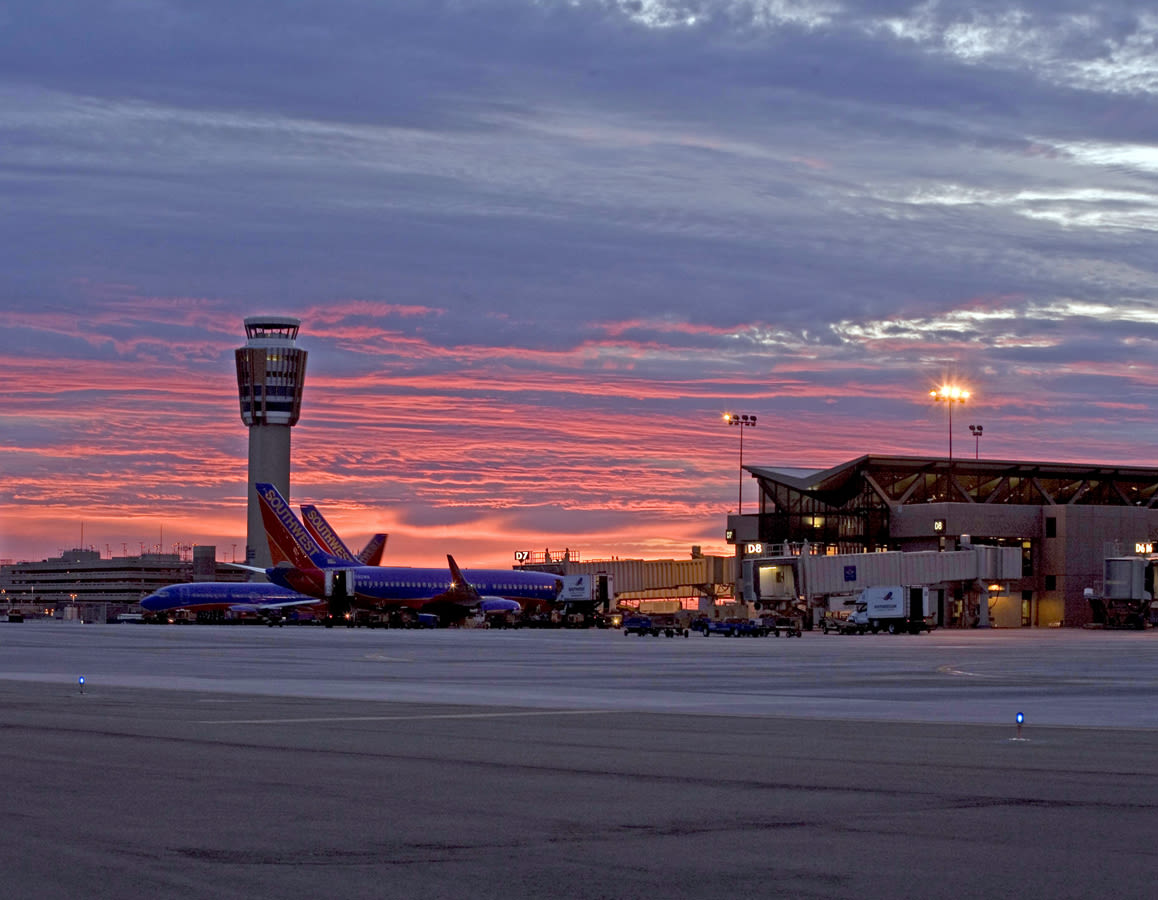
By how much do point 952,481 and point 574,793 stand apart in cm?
15177

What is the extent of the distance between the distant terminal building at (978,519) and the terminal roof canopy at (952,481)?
11 cm

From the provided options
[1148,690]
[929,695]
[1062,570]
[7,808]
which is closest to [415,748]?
[7,808]

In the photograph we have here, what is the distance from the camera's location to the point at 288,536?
143 meters

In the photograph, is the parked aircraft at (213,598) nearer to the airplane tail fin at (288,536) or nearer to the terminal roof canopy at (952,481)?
the airplane tail fin at (288,536)

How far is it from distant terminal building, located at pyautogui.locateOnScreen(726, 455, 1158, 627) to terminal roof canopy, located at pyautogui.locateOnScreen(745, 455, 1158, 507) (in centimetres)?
11

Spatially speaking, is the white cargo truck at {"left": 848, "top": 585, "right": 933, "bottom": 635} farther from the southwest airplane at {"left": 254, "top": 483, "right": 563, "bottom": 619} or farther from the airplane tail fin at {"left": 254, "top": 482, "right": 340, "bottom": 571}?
the airplane tail fin at {"left": 254, "top": 482, "right": 340, "bottom": 571}

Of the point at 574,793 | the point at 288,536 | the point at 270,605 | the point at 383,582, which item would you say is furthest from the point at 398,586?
the point at 574,793

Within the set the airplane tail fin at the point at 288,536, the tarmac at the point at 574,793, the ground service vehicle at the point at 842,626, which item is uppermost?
the airplane tail fin at the point at 288,536

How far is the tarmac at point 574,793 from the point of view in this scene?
1095 centimetres

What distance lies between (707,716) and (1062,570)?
135481 millimetres

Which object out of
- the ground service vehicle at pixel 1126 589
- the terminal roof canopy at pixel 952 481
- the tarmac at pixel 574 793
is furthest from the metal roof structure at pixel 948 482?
the tarmac at pixel 574 793

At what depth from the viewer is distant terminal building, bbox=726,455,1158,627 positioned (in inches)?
6019

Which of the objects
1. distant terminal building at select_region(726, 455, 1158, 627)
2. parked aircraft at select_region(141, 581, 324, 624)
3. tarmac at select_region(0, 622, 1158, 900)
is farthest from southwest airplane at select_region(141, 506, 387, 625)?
tarmac at select_region(0, 622, 1158, 900)

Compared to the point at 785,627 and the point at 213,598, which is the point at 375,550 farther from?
the point at 785,627
